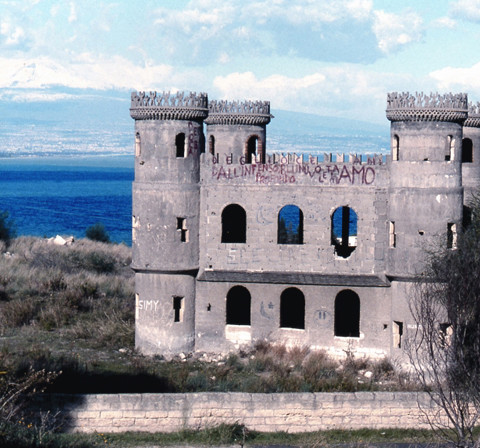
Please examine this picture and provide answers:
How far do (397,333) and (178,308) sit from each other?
624cm

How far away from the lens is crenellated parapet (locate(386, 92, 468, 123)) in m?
25.0

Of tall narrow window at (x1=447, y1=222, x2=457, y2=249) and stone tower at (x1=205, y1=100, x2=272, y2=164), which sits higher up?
stone tower at (x1=205, y1=100, x2=272, y2=164)

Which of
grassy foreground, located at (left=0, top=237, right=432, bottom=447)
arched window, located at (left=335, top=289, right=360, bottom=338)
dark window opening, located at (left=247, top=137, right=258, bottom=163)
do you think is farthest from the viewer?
dark window opening, located at (left=247, top=137, right=258, bottom=163)

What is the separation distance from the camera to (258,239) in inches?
1056

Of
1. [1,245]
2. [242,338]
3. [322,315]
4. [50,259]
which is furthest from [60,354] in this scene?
[1,245]

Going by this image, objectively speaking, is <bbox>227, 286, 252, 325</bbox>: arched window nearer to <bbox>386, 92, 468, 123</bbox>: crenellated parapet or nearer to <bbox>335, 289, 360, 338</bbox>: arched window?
<bbox>335, 289, 360, 338</bbox>: arched window

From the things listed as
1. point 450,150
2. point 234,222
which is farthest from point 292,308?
point 450,150

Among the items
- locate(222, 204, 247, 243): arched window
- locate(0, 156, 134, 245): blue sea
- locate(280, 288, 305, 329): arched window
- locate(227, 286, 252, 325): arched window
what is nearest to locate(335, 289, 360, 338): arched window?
locate(280, 288, 305, 329): arched window

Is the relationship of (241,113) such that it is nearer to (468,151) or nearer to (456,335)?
(468,151)

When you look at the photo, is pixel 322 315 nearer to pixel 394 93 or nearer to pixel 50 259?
pixel 394 93

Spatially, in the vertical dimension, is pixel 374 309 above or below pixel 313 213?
below

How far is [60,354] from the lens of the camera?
86.8 feet

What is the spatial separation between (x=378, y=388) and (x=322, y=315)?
335cm

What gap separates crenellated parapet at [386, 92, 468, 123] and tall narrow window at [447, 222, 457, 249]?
2789mm
